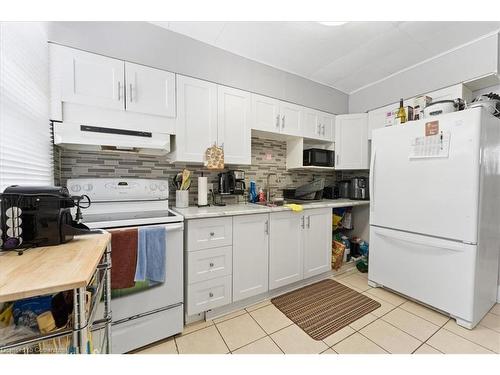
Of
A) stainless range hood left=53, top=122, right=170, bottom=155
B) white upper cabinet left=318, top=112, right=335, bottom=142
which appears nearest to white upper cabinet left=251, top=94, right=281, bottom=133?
white upper cabinet left=318, top=112, right=335, bottom=142

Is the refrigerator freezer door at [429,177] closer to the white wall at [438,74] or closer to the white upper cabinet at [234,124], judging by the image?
the white wall at [438,74]

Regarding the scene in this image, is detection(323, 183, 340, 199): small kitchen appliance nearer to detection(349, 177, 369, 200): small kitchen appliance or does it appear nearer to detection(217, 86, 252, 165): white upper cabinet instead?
detection(349, 177, 369, 200): small kitchen appliance

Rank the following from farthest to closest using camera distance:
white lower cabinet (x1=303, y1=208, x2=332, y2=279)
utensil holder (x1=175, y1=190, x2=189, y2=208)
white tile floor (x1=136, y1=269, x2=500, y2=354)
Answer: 1. white lower cabinet (x1=303, y1=208, x2=332, y2=279)
2. utensil holder (x1=175, y1=190, x2=189, y2=208)
3. white tile floor (x1=136, y1=269, x2=500, y2=354)

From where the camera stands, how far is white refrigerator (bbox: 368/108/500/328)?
154cm

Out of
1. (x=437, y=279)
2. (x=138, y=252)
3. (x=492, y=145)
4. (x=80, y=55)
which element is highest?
(x=80, y=55)

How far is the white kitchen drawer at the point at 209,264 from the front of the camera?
157 cm

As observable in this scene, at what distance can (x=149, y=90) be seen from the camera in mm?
1671

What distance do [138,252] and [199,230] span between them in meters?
0.43

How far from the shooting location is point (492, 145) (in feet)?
5.44

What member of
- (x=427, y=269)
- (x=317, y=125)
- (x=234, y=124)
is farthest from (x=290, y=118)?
(x=427, y=269)

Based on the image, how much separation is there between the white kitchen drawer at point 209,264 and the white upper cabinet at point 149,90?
3.97ft

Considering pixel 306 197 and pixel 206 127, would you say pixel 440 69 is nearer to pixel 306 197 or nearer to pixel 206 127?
pixel 306 197

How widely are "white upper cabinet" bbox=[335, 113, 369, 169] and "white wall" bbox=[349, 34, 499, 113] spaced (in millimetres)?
220
